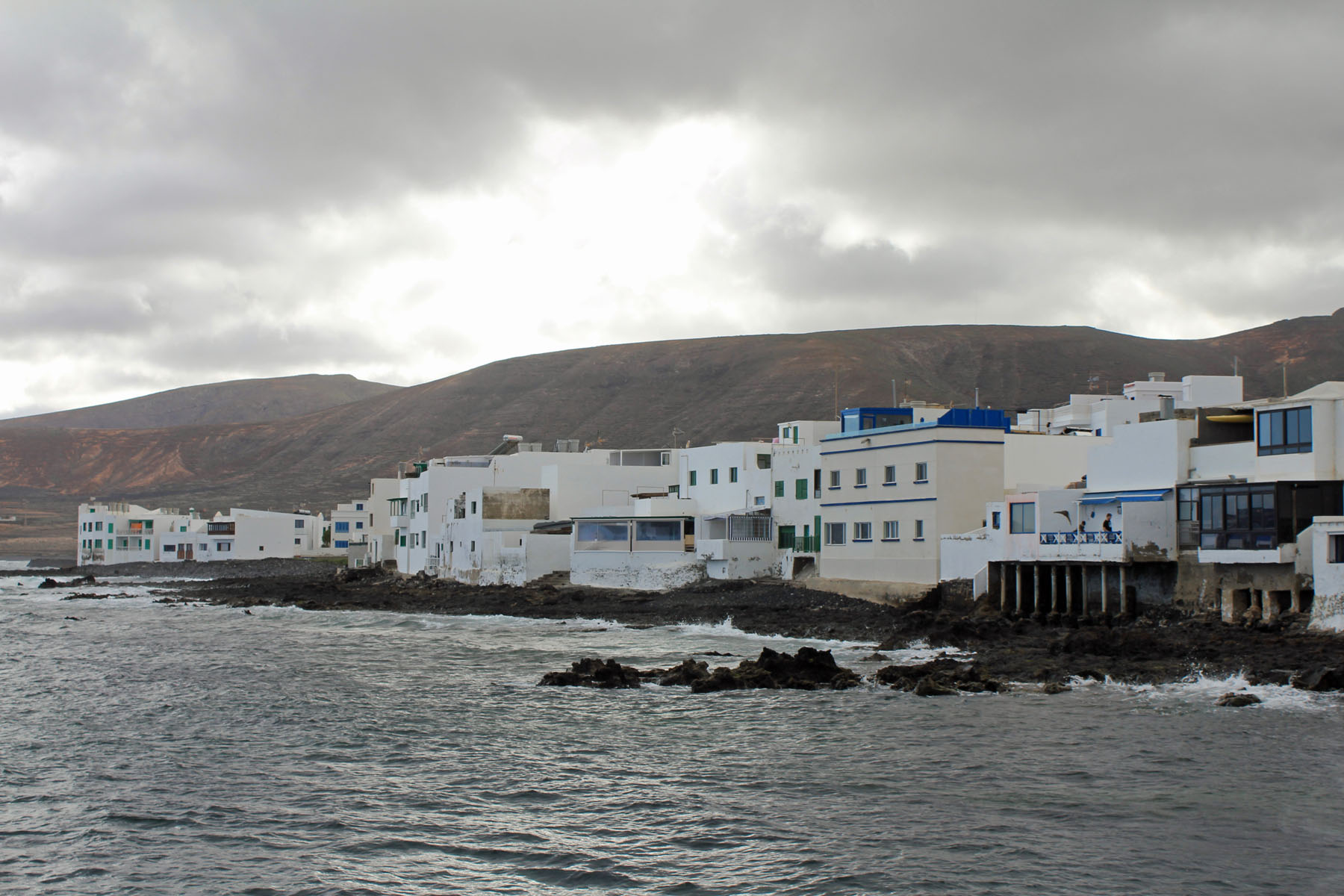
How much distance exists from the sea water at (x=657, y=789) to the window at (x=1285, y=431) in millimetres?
9619

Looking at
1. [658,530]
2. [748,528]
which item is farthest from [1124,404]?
[658,530]

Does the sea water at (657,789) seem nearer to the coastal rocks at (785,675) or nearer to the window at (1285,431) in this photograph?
the coastal rocks at (785,675)

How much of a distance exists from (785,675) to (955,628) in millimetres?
9259

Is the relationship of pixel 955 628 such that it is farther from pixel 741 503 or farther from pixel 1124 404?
pixel 1124 404

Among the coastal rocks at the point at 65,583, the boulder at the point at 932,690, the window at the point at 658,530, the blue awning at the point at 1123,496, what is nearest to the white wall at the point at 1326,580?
the blue awning at the point at 1123,496

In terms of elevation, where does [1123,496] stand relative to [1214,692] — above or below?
above

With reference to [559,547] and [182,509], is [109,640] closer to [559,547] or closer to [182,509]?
[559,547]

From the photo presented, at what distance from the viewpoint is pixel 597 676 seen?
3269 cm

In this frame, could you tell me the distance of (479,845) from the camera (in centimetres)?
1728

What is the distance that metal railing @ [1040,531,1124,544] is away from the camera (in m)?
38.7

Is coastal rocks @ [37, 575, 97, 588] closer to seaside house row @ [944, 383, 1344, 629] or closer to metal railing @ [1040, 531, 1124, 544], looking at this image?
seaside house row @ [944, 383, 1344, 629]

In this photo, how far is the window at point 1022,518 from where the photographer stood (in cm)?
4269

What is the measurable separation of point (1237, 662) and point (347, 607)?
4864cm

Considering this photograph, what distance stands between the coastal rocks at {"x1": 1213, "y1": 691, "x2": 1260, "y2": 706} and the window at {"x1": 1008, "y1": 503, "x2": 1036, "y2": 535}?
15553mm
